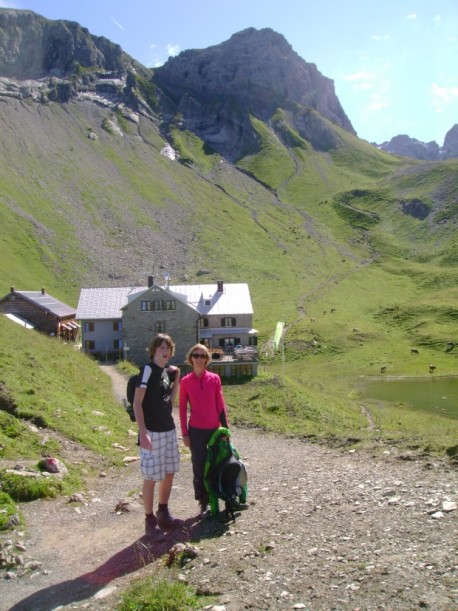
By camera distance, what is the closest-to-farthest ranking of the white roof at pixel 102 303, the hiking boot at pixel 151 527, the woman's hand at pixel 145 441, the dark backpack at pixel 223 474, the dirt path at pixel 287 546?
the dirt path at pixel 287 546 → the woman's hand at pixel 145 441 → the hiking boot at pixel 151 527 → the dark backpack at pixel 223 474 → the white roof at pixel 102 303

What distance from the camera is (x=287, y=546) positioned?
8.16 m

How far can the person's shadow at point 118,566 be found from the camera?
7272mm

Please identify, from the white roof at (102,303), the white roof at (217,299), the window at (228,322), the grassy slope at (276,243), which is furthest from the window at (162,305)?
the grassy slope at (276,243)

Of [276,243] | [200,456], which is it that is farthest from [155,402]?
[276,243]

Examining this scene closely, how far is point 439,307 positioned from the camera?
87.4m

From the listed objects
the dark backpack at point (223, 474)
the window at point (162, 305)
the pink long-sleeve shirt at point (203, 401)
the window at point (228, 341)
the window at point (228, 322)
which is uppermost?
the window at point (162, 305)

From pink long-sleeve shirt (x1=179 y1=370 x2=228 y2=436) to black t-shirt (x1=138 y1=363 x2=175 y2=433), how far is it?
68 centimetres

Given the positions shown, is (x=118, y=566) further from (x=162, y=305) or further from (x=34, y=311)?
(x=34, y=311)

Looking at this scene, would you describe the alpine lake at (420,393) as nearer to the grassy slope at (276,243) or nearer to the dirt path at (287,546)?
the grassy slope at (276,243)

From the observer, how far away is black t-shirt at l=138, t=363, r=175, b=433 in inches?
368

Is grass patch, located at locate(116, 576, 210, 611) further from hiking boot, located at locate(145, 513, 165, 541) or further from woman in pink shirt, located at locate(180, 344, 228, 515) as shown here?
woman in pink shirt, located at locate(180, 344, 228, 515)

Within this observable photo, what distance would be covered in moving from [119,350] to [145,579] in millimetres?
52895

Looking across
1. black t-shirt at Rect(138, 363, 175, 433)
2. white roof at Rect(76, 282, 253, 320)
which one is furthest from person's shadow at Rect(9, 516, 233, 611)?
white roof at Rect(76, 282, 253, 320)

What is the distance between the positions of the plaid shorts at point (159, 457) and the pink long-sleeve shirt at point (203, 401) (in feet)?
1.68
